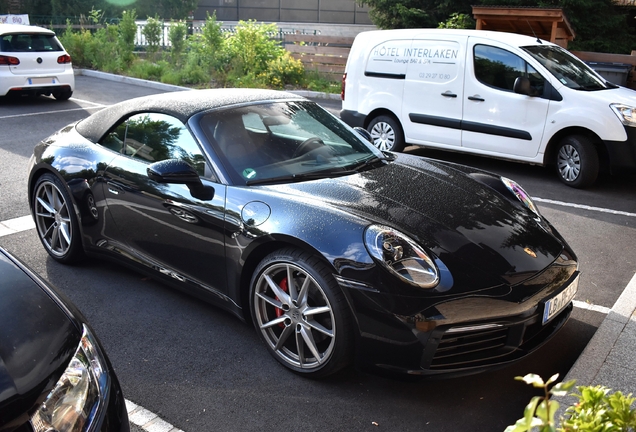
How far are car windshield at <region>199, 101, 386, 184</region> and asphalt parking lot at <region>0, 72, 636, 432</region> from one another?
1.03 metres

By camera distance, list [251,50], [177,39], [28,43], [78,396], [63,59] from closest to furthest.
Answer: [78,396], [28,43], [63,59], [251,50], [177,39]

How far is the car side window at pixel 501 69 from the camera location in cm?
798

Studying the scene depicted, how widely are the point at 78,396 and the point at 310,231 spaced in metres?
1.58

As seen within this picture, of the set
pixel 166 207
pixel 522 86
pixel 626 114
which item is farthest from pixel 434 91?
pixel 166 207

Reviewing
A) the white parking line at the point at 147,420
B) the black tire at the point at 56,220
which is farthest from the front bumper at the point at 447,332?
the black tire at the point at 56,220

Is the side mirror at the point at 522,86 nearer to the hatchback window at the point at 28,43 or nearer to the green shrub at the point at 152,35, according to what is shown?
the hatchback window at the point at 28,43

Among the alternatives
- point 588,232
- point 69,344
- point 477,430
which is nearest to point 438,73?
point 588,232

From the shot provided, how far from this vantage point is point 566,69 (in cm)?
815

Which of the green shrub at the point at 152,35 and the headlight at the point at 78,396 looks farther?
the green shrub at the point at 152,35

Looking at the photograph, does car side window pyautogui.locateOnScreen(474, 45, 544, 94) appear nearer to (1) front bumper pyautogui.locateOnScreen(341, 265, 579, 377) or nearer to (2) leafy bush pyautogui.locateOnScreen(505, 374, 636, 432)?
(1) front bumper pyautogui.locateOnScreen(341, 265, 579, 377)

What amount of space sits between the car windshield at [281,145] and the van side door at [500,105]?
3.93 m

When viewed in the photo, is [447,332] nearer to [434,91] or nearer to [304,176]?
[304,176]

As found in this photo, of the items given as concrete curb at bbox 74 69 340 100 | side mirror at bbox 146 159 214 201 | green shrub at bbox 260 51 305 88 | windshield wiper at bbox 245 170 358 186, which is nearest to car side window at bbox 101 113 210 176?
side mirror at bbox 146 159 214 201

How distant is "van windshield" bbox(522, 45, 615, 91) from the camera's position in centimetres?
795
